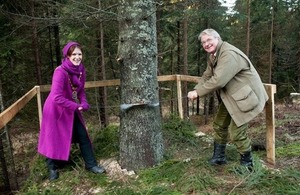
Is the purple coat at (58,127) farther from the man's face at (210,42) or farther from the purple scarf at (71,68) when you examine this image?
the man's face at (210,42)

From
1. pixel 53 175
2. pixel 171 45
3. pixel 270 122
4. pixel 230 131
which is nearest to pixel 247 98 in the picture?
pixel 230 131

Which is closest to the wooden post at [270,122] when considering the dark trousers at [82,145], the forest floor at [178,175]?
the forest floor at [178,175]

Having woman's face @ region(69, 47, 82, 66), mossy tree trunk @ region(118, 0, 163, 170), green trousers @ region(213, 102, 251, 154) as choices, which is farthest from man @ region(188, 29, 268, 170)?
woman's face @ region(69, 47, 82, 66)

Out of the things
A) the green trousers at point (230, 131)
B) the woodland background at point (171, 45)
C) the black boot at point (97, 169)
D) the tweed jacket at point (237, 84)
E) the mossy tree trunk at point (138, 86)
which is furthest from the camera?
the woodland background at point (171, 45)

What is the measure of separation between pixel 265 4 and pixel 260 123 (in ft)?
42.3

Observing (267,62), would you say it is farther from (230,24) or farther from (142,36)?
(142,36)

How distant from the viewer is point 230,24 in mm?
20078

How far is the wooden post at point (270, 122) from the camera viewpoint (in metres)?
3.64

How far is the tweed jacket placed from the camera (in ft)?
10.1

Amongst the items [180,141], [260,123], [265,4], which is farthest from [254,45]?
[180,141]

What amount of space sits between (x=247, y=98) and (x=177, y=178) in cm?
120

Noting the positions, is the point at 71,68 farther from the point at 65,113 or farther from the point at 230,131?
the point at 230,131

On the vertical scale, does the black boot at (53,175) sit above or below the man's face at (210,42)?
below

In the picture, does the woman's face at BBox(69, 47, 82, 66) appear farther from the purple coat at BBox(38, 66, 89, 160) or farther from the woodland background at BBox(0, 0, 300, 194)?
the woodland background at BBox(0, 0, 300, 194)
